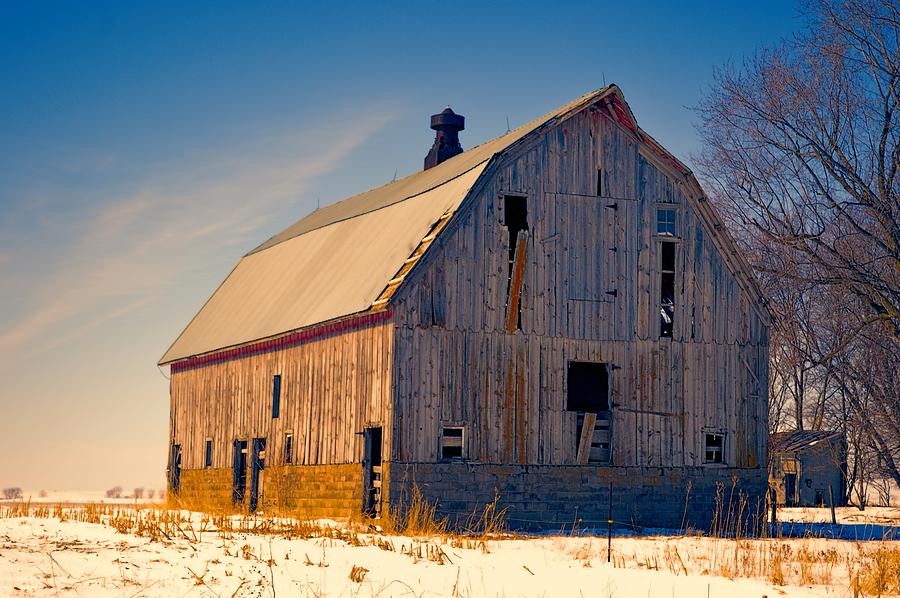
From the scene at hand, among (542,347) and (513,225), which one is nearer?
(542,347)

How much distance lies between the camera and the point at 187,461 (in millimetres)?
37406

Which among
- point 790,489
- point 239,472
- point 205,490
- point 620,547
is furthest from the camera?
point 790,489

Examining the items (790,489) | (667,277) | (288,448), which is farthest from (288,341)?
(790,489)

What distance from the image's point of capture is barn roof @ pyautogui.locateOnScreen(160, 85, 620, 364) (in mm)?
27500

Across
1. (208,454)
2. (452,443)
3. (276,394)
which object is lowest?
(208,454)

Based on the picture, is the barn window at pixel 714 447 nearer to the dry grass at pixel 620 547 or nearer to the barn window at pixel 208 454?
the dry grass at pixel 620 547

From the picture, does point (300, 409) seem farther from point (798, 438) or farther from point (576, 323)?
point (798, 438)

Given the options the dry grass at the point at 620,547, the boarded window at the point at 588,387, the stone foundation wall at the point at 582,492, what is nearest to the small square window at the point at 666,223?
the boarded window at the point at 588,387

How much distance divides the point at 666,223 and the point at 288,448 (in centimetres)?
1065

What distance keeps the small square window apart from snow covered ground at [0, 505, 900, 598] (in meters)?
8.48

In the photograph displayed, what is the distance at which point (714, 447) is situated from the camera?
28594 mm

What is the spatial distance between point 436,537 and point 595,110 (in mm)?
10589

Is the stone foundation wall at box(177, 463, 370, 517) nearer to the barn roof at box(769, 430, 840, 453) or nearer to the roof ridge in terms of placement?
the roof ridge

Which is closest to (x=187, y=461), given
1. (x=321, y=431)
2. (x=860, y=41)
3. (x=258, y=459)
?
(x=258, y=459)
